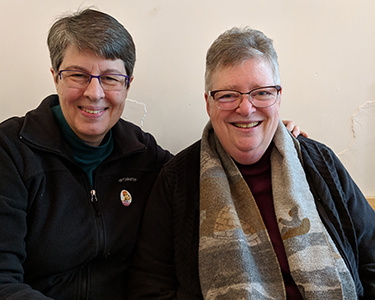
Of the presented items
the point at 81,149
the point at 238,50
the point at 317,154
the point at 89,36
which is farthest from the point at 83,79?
the point at 317,154

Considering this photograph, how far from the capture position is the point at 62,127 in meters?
1.41

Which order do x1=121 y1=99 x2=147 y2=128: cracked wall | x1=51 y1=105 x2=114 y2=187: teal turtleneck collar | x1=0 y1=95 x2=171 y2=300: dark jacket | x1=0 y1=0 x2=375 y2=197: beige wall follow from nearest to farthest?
x1=0 y1=95 x2=171 y2=300: dark jacket, x1=51 y1=105 x2=114 y2=187: teal turtleneck collar, x1=0 y1=0 x2=375 y2=197: beige wall, x1=121 y1=99 x2=147 y2=128: cracked wall

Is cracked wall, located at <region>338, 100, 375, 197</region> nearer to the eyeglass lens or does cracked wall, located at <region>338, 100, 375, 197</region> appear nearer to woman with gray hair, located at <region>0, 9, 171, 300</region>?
the eyeglass lens

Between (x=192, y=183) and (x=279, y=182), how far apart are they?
40cm

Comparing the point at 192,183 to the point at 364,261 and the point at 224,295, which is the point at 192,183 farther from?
the point at 364,261

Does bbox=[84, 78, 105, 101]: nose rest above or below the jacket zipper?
above

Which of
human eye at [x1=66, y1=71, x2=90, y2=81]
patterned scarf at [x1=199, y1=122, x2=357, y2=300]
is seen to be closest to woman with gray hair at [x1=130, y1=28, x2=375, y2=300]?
patterned scarf at [x1=199, y1=122, x2=357, y2=300]

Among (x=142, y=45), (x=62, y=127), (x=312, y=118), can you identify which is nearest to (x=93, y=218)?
(x=62, y=127)

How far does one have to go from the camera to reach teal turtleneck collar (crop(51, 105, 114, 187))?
140 centimetres

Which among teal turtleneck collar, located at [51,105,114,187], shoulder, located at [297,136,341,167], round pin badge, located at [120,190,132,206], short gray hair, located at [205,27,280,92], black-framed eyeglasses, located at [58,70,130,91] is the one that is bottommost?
round pin badge, located at [120,190,132,206]

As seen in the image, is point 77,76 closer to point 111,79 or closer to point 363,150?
point 111,79

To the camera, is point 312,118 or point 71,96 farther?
point 312,118

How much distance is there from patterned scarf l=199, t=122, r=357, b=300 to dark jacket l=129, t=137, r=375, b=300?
2.2 inches

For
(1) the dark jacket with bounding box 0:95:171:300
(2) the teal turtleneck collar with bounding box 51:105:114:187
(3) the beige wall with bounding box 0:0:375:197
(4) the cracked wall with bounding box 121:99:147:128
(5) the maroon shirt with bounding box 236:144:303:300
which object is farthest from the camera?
(4) the cracked wall with bounding box 121:99:147:128
